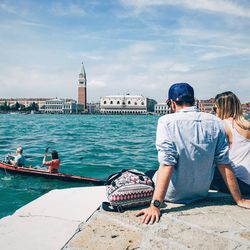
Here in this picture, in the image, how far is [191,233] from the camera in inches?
78.9

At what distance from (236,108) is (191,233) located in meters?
1.34

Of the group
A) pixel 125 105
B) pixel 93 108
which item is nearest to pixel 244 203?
pixel 125 105

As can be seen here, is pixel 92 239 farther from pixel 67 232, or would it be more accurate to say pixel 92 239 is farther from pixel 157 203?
pixel 157 203

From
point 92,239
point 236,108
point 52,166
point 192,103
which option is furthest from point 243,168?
point 52,166

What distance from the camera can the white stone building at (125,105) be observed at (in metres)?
119

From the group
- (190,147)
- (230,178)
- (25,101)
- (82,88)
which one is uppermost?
(82,88)

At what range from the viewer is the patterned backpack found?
238 centimetres

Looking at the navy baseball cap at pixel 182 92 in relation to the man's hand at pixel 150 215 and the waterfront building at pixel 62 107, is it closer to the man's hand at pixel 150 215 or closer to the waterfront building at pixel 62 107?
the man's hand at pixel 150 215

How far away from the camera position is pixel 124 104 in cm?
11888

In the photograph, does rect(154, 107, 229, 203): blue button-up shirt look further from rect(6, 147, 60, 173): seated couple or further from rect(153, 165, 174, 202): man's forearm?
rect(6, 147, 60, 173): seated couple

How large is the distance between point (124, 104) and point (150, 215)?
116974 millimetres

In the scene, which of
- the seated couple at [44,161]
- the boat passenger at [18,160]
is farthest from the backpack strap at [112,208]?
the boat passenger at [18,160]

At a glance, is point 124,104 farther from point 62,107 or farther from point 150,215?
point 150,215

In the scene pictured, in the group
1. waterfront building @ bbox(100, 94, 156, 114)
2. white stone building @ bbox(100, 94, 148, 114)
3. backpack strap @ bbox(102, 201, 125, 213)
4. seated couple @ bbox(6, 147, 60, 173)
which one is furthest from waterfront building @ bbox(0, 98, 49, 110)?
backpack strap @ bbox(102, 201, 125, 213)
